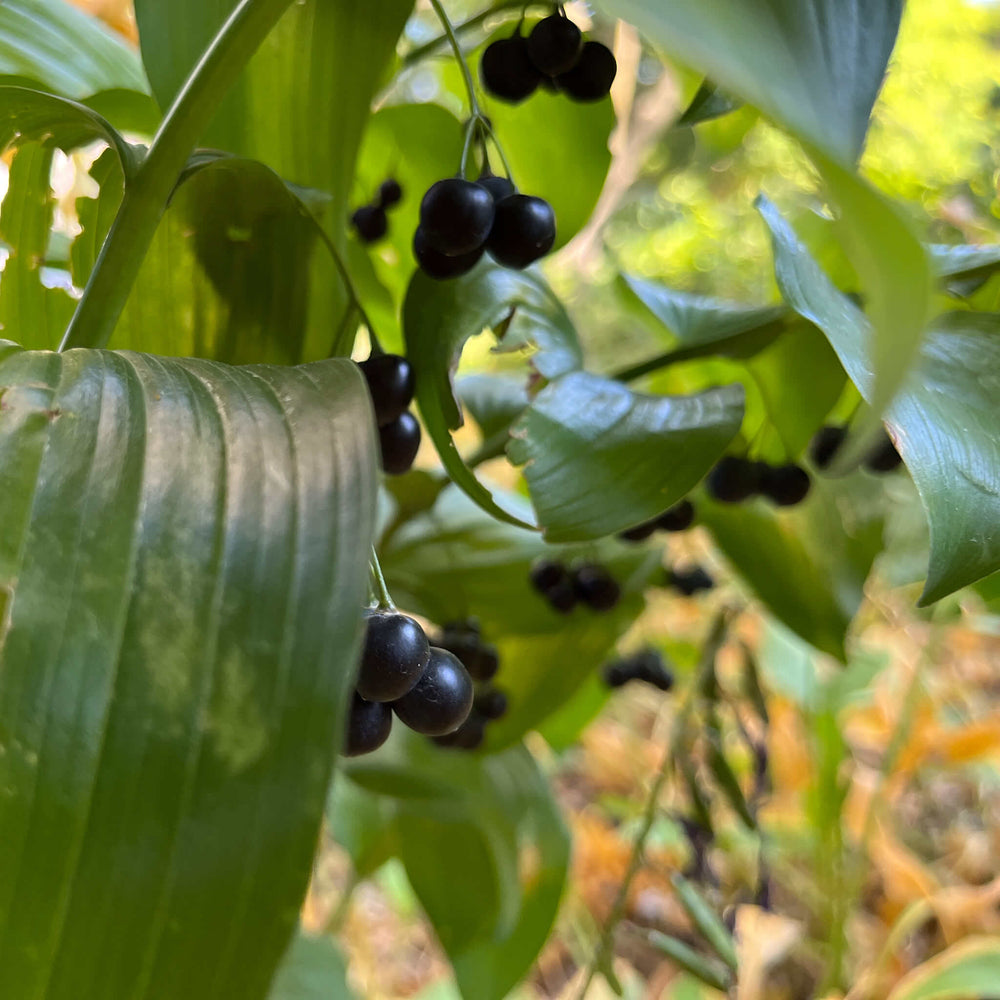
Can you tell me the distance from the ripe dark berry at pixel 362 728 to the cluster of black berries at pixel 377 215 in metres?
0.34

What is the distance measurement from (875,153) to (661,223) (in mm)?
622

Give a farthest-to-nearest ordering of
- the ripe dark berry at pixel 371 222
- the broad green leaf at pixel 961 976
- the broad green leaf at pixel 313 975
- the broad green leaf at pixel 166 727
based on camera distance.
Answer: the broad green leaf at pixel 961 976 → the broad green leaf at pixel 313 975 → the ripe dark berry at pixel 371 222 → the broad green leaf at pixel 166 727

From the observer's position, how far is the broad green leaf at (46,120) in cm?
29

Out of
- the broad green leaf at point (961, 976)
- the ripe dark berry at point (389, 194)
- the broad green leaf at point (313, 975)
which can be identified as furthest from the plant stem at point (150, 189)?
the broad green leaf at point (961, 976)

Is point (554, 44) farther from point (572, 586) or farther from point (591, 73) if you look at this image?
point (572, 586)

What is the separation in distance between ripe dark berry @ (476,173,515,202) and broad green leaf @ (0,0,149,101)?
A: 0.21 meters

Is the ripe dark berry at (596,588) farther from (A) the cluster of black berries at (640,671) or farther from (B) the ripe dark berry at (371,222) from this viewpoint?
(B) the ripe dark berry at (371,222)

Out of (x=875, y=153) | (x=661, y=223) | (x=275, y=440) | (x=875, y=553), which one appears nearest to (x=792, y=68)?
(x=275, y=440)

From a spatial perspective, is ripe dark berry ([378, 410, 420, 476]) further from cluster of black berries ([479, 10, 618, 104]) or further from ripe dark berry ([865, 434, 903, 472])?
ripe dark berry ([865, 434, 903, 472])

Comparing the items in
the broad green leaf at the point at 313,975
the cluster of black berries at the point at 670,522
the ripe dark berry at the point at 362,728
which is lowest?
the broad green leaf at the point at 313,975

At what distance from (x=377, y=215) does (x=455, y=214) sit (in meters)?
0.20

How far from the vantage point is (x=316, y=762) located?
17cm

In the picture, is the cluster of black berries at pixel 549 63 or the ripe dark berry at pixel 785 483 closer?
the cluster of black berries at pixel 549 63

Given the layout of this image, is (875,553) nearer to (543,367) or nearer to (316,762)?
(543,367)
